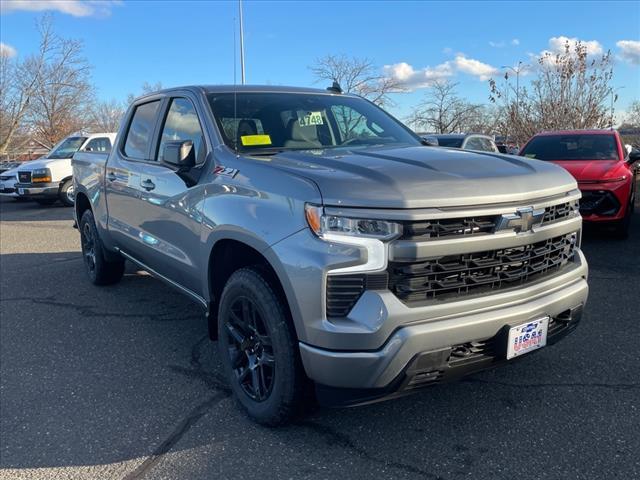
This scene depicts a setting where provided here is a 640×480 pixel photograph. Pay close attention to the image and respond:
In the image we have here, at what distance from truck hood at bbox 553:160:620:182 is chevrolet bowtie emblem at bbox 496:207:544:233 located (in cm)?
536

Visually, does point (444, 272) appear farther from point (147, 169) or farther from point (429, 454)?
point (147, 169)

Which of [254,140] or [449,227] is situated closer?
[449,227]

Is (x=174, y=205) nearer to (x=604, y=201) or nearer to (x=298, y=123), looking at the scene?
(x=298, y=123)

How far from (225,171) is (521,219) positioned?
63.4 inches

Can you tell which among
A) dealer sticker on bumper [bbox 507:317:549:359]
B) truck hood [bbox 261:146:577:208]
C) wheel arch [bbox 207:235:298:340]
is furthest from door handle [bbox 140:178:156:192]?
dealer sticker on bumper [bbox 507:317:549:359]

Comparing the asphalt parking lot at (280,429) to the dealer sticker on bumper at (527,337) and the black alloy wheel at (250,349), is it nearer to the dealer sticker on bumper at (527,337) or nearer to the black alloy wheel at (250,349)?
the black alloy wheel at (250,349)

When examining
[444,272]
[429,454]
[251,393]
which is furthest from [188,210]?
[429,454]

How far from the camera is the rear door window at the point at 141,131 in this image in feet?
14.5

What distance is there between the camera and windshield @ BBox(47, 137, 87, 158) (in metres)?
14.8

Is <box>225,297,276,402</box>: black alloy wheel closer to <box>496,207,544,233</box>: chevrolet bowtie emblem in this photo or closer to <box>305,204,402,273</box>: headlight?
<box>305,204,402,273</box>: headlight

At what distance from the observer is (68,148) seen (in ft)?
49.2

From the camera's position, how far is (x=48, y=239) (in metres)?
9.48

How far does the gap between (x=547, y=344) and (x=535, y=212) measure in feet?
2.29

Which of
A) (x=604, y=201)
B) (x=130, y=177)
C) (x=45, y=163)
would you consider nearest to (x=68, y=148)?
(x=45, y=163)
